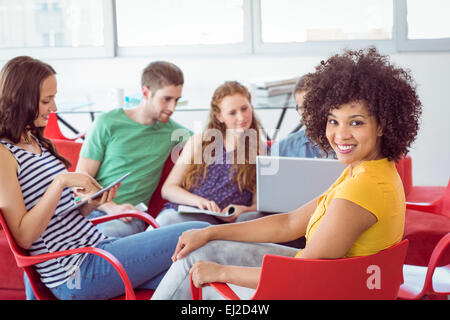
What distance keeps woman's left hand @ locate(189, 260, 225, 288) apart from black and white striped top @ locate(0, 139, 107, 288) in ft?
1.65

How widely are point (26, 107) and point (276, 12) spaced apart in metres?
3.22

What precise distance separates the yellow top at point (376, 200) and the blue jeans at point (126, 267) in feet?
2.31

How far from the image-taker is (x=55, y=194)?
1.73 metres

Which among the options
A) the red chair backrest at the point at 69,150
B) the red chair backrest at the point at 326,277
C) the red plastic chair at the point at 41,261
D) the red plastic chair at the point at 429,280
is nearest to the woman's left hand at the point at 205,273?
the red chair backrest at the point at 326,277

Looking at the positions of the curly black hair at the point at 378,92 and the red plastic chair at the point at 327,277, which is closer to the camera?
the red plastic chair at the point at 327,277

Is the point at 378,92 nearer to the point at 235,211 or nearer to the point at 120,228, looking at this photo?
the point at 235,211

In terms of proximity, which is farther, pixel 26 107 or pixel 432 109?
pixel 432 109

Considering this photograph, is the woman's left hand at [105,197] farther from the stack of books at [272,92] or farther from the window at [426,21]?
the window at [426,21]

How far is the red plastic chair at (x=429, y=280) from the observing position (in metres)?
1.72

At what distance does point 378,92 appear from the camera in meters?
1.40

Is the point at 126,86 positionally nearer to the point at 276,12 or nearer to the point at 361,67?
the point at 276,12

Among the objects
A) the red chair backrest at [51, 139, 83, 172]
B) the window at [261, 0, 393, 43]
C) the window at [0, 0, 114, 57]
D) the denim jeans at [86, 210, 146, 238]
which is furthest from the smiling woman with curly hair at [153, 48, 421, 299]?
the window at [0, 0, 114, 57]

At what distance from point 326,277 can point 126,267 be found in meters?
0.76

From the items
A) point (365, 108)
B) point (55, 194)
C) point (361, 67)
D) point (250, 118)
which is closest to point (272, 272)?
point (365, 108)
